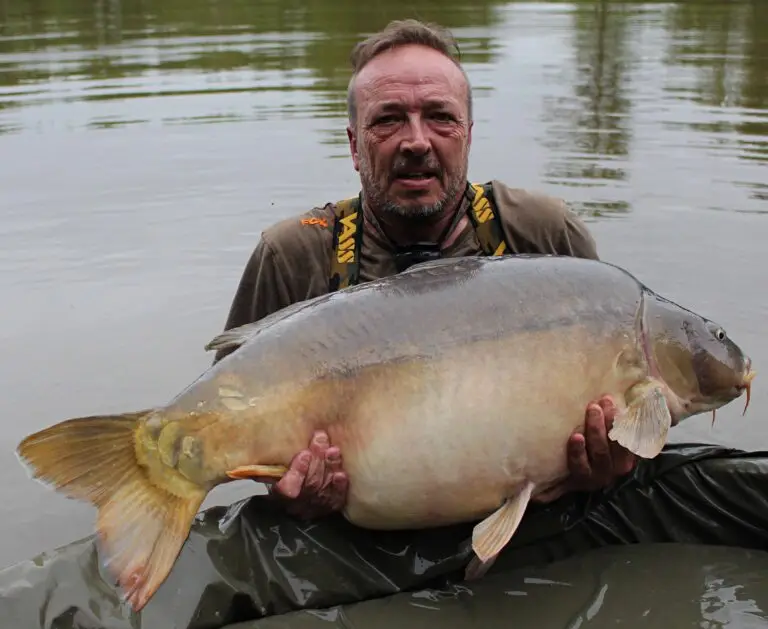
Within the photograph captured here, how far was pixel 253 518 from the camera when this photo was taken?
235 cm

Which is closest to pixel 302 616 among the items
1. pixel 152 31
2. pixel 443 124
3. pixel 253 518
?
pixel 253 518

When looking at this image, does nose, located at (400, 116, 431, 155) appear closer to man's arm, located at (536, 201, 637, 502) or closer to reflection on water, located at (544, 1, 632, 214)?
man's arm, located at (536, 201, 637, 502)

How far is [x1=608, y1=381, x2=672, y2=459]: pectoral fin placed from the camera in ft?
6.50

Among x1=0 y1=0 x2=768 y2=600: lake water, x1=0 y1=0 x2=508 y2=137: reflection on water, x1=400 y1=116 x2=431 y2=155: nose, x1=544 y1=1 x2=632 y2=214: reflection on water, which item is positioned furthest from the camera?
x1=0 y1=0 x2=508 y2=137: reflection on water

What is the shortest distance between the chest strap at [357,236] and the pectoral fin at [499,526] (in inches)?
34.9

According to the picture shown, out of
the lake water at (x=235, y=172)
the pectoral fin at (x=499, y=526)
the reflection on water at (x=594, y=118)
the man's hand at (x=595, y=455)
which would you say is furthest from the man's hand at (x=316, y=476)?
the reflection on water at (x=594, y=118)

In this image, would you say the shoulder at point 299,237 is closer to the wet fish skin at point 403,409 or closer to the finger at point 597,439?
the wet fish skin at point 403,409

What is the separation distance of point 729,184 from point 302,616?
5.21 metres

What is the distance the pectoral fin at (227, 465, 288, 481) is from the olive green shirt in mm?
836

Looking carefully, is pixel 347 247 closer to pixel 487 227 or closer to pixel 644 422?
pixel 487 227

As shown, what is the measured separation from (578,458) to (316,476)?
572 mm

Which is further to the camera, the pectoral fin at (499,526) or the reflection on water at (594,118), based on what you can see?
the reflection on water at (594,118)

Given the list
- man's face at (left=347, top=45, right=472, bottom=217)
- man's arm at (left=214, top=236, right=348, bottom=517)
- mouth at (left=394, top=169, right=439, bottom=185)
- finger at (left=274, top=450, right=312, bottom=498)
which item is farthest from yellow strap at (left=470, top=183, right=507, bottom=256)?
finger at (left=274, top=450, right=312, bottom=498)

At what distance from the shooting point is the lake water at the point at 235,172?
404cm
